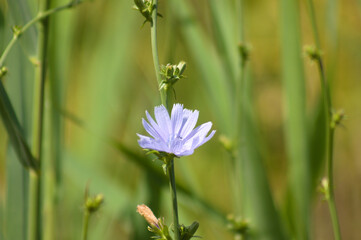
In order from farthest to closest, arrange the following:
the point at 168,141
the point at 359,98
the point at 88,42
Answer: the point at 359,98 → the point at 88,42 → the point at 168,141

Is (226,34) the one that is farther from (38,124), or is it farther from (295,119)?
(38,124)

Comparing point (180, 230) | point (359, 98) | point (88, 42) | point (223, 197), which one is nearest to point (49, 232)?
point (180, 230)

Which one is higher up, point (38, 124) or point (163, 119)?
point (38, 124)

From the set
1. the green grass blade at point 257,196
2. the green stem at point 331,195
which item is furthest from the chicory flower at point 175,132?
the green grass blade at point 257,196

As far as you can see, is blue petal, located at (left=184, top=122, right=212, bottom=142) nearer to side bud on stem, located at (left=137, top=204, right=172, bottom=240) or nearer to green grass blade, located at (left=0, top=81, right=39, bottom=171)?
side bud on stem, located at (left=137, top=204, right=172, bottom=240)

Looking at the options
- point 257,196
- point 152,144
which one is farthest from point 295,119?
point 152,144

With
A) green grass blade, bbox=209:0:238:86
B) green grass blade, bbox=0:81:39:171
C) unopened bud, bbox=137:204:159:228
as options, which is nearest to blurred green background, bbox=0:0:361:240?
green grass blade, bbox=209:0:238:86

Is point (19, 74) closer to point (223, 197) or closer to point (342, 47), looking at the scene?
point (223, 197)
